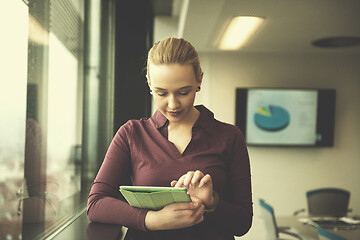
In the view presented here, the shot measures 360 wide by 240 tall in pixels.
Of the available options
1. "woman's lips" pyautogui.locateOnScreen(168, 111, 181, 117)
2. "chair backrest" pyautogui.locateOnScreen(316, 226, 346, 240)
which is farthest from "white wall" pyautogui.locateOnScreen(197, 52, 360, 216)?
"woman's lips" pyautogui.locateOnScreen(168, 111, 181, 117)

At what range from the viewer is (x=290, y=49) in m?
5.31

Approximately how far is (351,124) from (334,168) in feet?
2.31

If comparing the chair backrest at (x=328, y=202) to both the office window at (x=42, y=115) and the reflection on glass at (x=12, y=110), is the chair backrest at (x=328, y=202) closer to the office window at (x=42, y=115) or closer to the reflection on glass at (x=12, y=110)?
the office window at (x=42, y=115)

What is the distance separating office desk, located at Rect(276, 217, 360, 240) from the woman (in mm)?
2704

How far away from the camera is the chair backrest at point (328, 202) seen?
4.77 m

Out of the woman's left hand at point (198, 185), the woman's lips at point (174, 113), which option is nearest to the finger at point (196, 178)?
the woman's left hand at point (198, 185)

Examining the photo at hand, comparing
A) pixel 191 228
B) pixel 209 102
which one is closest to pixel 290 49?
pixel 209 102

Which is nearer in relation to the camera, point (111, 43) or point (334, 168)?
point (111, 43)

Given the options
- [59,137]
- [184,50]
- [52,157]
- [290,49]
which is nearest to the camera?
[184,50]

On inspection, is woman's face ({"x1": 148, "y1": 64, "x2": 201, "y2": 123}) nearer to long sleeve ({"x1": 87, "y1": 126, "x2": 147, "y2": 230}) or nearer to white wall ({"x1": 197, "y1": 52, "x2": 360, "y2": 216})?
long sleeve ({"x1": 87, "y1": 126, "x2": 147, "y2": 230})

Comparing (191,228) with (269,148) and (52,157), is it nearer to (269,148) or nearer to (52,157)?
(52,157)

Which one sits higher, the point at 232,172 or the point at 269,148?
the point at 232,172

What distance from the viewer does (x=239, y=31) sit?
4.23 metres

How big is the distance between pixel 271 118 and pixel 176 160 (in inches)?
177
